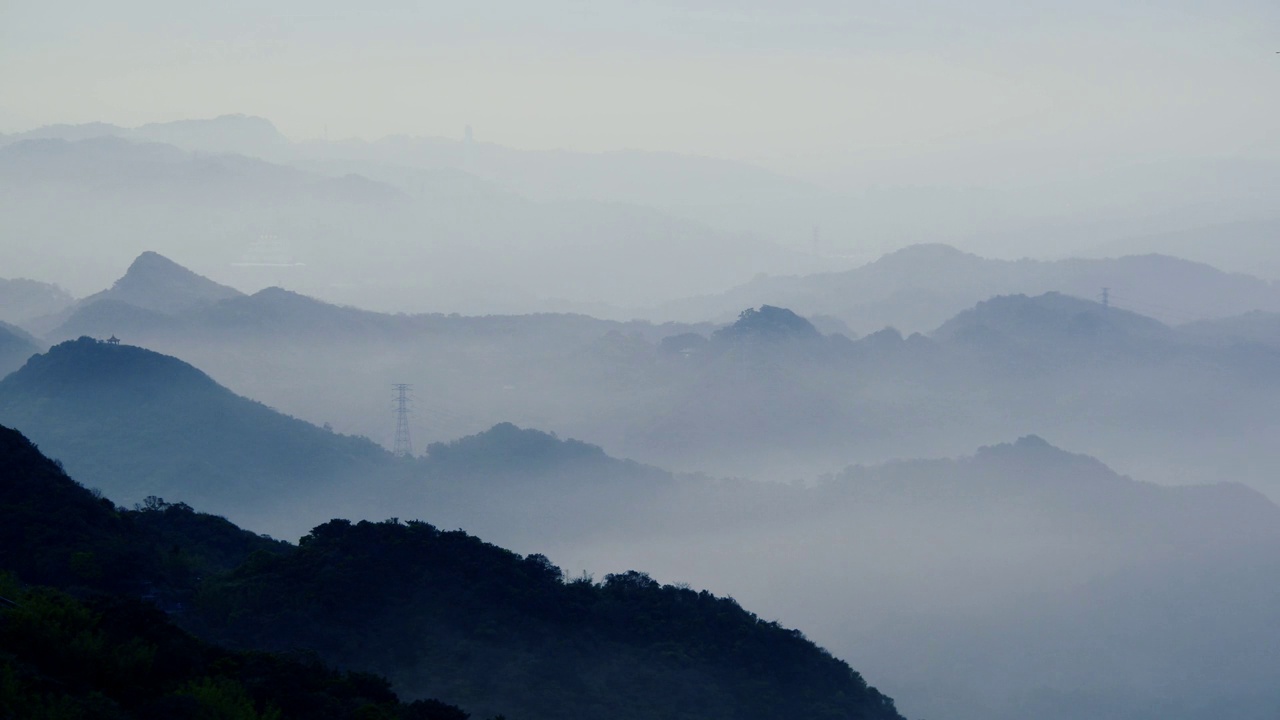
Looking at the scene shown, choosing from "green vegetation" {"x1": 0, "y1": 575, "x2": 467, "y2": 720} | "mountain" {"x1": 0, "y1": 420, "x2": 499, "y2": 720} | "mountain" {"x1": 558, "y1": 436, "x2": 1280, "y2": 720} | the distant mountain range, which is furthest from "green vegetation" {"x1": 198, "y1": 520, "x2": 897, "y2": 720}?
the distant mountain range

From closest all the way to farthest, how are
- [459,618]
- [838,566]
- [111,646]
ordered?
[111,646] → [459,618] → [838,566]

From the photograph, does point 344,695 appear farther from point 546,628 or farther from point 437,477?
point 437,477

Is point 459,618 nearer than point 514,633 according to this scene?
Yes

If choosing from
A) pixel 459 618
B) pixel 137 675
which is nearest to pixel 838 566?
pixel 459 618

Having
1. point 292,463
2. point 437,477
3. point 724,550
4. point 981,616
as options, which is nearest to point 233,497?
point 292,463

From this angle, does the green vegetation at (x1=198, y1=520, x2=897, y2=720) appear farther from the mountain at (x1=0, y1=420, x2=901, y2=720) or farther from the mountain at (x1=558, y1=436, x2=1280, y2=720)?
the mountain at (x1=558, y1=436, x2=1280, y2=720)

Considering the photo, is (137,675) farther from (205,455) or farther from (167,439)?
(167,439)

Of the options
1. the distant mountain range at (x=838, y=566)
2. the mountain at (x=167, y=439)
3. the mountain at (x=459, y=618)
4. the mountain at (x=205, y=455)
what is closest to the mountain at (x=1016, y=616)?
the distant mountain range at (x=838, y=566)
